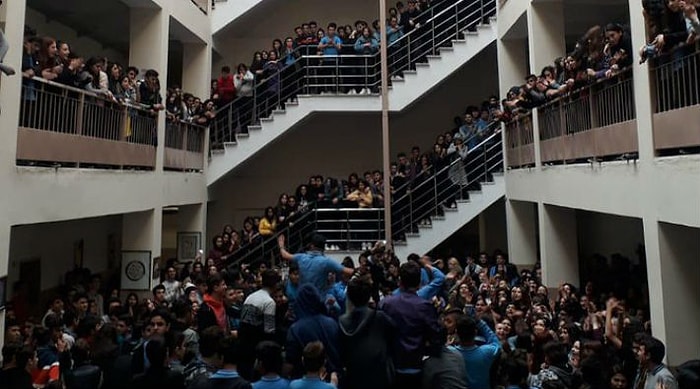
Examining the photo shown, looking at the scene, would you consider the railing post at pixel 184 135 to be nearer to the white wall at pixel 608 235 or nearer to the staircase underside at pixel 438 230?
the staircase underside at pixel 438 230

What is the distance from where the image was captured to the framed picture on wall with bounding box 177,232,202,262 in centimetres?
1371

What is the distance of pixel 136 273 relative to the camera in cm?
1059

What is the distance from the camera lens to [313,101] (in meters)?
14.0

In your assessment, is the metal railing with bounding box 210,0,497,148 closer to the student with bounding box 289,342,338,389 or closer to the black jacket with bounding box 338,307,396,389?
the black jacket with bounding box 338,307,396,389

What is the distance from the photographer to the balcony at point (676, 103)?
18.8 feet

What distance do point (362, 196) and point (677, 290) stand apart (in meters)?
7.89

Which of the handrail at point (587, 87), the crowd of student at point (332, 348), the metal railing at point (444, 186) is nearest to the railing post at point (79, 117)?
the crowd of student at point (332, 348)

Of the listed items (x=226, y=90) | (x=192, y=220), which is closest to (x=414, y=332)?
(x=192, y=220)

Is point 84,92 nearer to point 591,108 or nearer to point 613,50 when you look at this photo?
point 613,50

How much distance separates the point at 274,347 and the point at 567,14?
1134 centimetres

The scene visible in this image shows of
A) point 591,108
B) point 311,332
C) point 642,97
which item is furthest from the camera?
point 591,108

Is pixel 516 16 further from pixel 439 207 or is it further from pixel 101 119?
pixel 101 119

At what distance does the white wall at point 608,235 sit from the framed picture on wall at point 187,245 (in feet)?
31.4

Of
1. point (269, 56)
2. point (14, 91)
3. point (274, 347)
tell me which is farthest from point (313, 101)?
point (274, 347)
